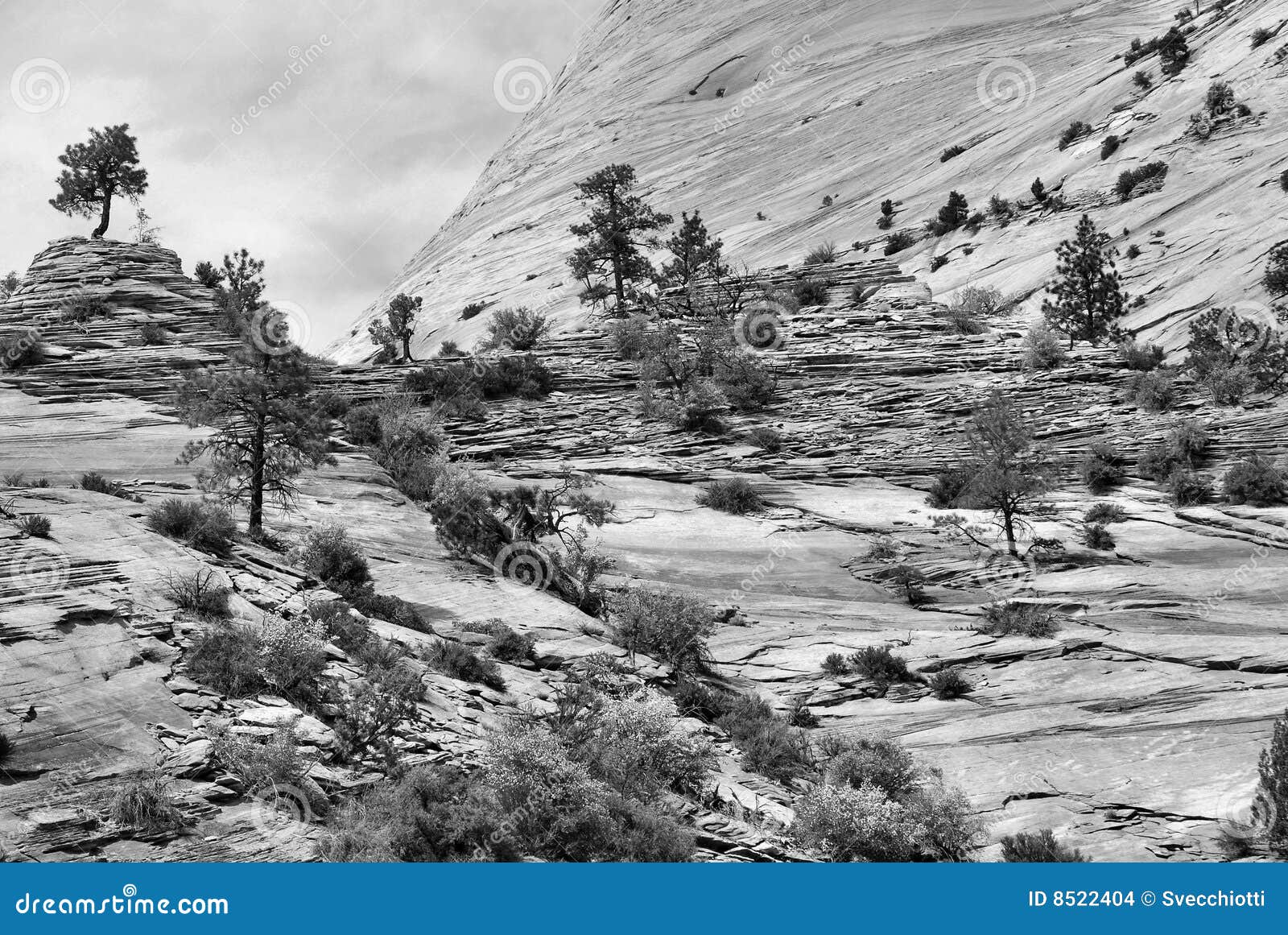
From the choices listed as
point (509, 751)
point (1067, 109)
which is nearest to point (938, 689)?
point (509, 751)

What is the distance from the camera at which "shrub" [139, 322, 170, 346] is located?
3919 cm

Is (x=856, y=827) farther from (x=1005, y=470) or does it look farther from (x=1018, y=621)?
(x=1005, y=470)

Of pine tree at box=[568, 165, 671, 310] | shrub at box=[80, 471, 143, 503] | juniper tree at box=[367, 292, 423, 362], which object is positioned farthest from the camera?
pine tree at box=[568, 165, 671, 310]

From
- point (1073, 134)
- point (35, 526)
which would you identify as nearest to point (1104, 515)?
point (35, 526)

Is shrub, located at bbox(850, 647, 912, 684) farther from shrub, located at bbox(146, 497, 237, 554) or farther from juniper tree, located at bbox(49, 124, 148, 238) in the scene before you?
juniper tree, located at bbox(49, 124, 148, 238)

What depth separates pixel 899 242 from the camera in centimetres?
5506

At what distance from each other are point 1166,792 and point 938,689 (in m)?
5.40

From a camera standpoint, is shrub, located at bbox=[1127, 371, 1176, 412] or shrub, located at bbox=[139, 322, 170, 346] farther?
shrub, located at bbox=[139, 322, 170, 346]

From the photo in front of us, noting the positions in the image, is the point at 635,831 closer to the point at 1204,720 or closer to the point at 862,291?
the point at 1204,720

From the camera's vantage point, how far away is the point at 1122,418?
35.6 metres

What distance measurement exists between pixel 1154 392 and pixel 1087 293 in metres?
8.92

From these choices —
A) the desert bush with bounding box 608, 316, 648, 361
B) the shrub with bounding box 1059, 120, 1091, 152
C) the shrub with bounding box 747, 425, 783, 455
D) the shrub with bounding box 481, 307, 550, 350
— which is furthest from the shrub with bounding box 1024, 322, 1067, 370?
the shrub with bounding box 481, 307, 550, 350

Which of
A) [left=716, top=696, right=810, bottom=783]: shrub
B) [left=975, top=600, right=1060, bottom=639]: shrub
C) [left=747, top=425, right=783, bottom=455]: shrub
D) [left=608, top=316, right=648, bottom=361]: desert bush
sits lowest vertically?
[left=716, top=696, right=810, bottom=783]: shrub

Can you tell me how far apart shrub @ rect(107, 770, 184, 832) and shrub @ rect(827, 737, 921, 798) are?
11.5 meters
